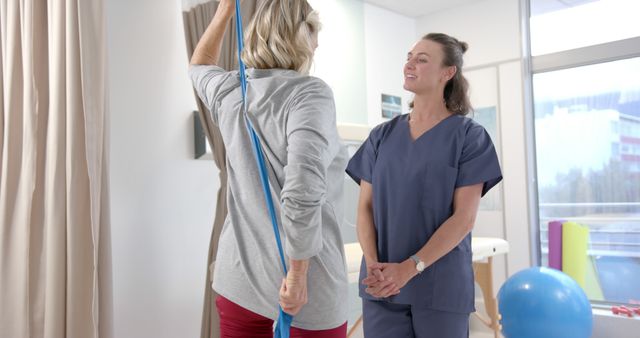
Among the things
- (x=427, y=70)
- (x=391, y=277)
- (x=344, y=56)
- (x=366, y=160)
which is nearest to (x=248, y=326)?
(x=391, y=277)

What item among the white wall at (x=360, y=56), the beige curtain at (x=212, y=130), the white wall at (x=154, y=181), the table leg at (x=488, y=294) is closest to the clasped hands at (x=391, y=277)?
the beige curtain at (x=212, y=130)

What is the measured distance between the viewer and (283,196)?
1.07 metres

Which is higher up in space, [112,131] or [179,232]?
[112,131]

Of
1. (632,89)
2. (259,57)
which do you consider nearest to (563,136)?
(632,89)

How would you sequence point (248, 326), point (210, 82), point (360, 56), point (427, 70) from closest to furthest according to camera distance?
1. point (248, 326)
2. point (210, 82)
3. point (427, 70)
4. point (360, 56)

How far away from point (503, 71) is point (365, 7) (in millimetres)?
1134

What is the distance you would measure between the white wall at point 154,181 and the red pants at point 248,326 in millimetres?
1667

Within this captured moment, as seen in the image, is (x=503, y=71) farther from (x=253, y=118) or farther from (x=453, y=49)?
(x=253, y=118)

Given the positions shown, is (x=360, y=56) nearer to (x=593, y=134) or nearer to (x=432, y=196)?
(x=593, y=134)

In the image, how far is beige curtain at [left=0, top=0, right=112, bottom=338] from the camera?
1963 millimetres

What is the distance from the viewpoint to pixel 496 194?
14.0 ft

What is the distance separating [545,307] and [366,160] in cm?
180

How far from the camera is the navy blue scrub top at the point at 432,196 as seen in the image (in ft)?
4.95

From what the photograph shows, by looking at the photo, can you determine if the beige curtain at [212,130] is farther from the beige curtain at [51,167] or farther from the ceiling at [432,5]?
the ceiling at [432,5]
